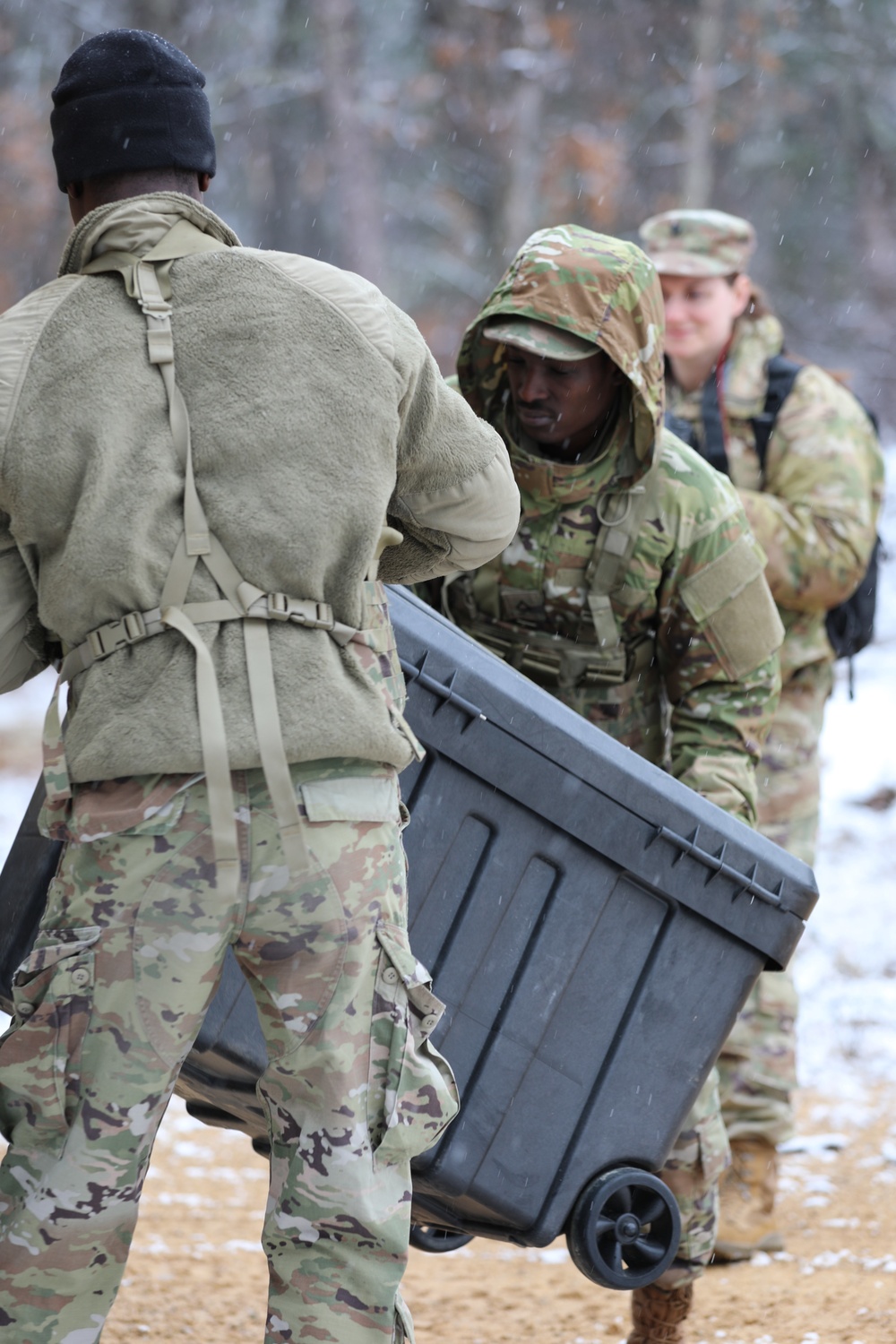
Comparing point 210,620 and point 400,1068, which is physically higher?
point 210,620

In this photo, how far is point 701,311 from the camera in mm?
5055

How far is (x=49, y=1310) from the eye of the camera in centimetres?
219

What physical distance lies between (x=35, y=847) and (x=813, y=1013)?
4.89m

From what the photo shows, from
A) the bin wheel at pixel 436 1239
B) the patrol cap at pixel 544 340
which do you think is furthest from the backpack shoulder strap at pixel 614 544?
the bin wheel at pixel 436 1239

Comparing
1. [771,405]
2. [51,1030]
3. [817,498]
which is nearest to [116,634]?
[51,1030]

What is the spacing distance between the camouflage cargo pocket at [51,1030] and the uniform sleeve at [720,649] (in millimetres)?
1664

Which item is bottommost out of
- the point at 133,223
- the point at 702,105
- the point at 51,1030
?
the point at 702,105

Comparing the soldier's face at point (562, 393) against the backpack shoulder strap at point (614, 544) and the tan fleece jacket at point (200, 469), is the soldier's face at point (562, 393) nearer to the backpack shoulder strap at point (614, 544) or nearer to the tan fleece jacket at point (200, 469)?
the backpack shoulder strap at point (614, 544)

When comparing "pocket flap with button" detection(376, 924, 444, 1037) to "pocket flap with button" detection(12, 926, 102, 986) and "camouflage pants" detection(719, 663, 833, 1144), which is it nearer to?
"pocket flap with button" detection(12, 926, 102, 986)

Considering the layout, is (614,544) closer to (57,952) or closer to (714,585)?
(714,585)

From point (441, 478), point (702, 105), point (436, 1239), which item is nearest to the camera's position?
point (441, 478)

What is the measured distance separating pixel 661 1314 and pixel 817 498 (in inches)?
93.6

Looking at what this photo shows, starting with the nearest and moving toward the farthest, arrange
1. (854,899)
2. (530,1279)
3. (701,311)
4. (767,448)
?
(530,1279)
(767,448)
(701,311)
(854,899)

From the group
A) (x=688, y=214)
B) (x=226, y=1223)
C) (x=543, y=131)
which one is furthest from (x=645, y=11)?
(x=226, y=1223)
